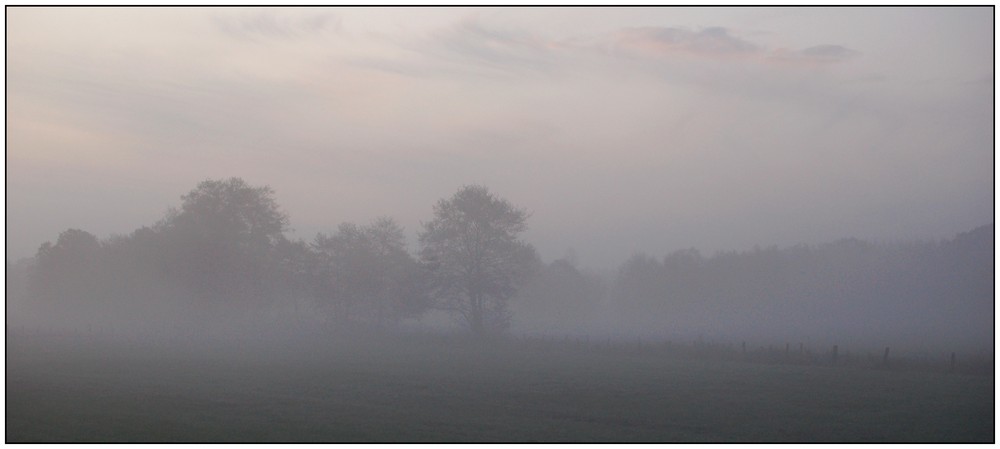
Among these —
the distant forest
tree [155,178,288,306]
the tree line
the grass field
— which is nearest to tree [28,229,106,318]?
the distant forest

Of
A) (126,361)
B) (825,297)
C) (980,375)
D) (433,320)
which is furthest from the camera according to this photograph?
(825,297)

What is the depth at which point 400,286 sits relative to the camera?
75.7 metres

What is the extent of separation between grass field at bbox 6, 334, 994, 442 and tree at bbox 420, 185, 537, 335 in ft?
68.6

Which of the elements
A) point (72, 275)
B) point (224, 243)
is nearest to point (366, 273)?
point (224, 243)

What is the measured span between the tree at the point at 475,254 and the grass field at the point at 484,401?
20.9 meters

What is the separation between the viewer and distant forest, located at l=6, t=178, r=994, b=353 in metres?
69.4

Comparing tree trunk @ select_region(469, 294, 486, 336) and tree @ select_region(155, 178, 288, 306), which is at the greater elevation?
tree @ select_region(155, 178, 288, 306)

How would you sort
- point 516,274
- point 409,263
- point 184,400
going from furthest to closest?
point 409,263 → point 516,274 → point 184,400

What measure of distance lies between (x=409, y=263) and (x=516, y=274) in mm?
18571

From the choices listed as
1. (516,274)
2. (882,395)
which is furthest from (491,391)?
(516,274)

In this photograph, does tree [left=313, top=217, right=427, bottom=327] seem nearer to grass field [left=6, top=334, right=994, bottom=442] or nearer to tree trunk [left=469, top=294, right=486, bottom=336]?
tree trunk [left=469, top=294, right=486, bottom=336]

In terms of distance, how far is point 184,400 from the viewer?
95.8 ft

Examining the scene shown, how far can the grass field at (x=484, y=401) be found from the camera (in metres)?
23.2

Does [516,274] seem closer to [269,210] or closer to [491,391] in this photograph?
[269,210]
